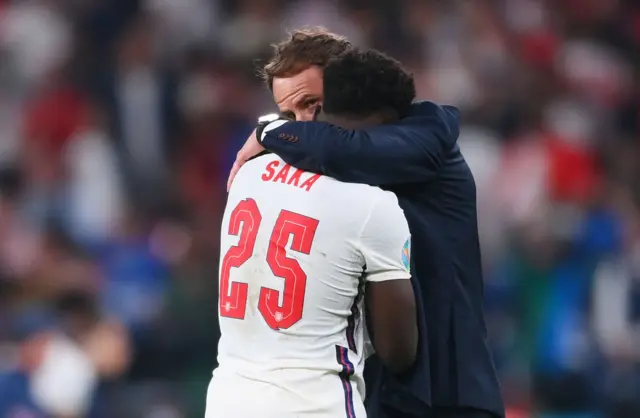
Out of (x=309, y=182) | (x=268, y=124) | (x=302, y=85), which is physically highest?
(x=302, y=85)

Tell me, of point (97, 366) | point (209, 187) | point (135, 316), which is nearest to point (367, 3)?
point (209, 187)

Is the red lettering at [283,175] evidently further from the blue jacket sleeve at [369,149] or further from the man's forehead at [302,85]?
the man's forehead at [302,85]

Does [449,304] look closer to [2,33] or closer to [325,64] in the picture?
[325,64]

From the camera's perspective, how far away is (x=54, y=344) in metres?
6.60

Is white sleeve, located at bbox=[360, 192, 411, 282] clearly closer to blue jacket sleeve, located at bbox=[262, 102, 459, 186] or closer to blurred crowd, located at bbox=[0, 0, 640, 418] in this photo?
blue jacket sleeve, located at bbox=[262, 102, 459, 186]

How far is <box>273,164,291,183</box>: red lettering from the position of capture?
310cm

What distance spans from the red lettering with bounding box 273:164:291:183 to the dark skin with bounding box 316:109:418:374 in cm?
33

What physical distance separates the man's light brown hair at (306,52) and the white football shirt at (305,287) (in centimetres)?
36

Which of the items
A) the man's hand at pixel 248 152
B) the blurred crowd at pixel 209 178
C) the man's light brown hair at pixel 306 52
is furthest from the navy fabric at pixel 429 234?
the blurred crowd at pixel 209 178

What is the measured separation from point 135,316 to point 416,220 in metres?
4.34

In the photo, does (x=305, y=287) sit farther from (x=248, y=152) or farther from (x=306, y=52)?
(x=306, y=52)

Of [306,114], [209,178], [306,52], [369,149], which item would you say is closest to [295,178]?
[369,149]

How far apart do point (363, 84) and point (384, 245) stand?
398 millimetres

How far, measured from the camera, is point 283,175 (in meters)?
3.11
